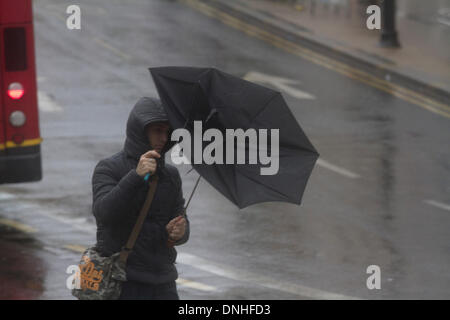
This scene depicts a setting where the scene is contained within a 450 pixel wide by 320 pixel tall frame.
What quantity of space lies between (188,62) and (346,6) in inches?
324

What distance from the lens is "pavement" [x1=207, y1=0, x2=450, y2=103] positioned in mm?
21797

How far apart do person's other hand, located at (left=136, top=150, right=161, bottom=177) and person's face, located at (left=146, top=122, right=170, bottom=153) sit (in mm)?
188

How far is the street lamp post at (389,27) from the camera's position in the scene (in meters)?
23.6

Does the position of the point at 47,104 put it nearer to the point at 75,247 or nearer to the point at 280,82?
the point at 280,82

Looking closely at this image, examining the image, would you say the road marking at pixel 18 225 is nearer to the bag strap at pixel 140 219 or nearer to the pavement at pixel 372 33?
the bag strap at pixel 140 219

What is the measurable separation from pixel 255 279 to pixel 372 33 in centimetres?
1573

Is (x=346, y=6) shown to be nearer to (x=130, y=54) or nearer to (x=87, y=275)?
(x=130, y=54)

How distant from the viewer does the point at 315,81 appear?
21266 millimetres

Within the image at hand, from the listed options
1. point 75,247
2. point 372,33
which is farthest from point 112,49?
point 75,247

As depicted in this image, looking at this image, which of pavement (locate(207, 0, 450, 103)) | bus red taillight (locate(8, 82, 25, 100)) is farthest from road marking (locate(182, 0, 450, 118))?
bus red taillight (locate(8, 82, 25, 100))

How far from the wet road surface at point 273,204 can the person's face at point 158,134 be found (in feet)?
13.3

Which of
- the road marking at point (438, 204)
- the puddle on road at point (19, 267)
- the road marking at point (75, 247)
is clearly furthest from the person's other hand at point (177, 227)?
the road marking at point (438, 204)

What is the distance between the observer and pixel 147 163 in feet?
19.6
